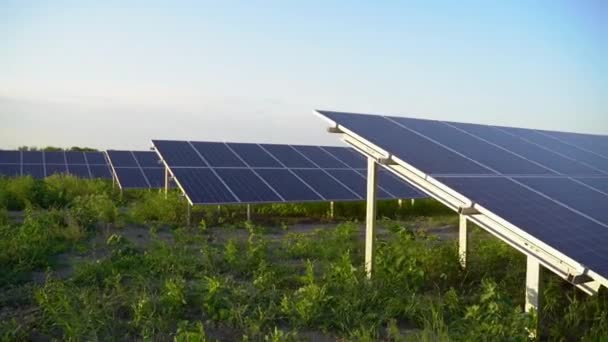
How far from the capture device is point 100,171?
2892 cm

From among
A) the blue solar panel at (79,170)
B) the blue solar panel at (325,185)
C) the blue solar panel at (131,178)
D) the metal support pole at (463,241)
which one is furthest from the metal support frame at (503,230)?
the blue solar panel at (79,170)

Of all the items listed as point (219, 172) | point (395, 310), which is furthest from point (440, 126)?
point (219, 172)

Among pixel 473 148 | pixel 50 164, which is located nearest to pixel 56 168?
pixel 50 164

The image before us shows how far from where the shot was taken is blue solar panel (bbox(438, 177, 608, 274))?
186 inches

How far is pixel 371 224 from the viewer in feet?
24.4

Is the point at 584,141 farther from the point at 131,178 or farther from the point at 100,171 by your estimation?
the point at 100,171

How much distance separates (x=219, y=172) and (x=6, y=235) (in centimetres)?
603

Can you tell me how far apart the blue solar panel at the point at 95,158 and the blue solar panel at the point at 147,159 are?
3.78m

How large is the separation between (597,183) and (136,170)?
19806 mm

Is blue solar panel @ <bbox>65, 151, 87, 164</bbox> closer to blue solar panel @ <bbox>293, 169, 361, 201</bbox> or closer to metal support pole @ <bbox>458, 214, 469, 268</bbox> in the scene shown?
blue solar panel @ <bbox>293, 169, 361, 201</bbox>

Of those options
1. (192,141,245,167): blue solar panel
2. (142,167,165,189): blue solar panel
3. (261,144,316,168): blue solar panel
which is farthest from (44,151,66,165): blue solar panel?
(261,144,316,168): blue solar panel

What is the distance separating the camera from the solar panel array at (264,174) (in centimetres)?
1312

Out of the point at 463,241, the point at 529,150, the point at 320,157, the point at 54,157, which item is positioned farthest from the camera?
the point at 54,157

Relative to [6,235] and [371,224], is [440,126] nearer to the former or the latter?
[371,224]
